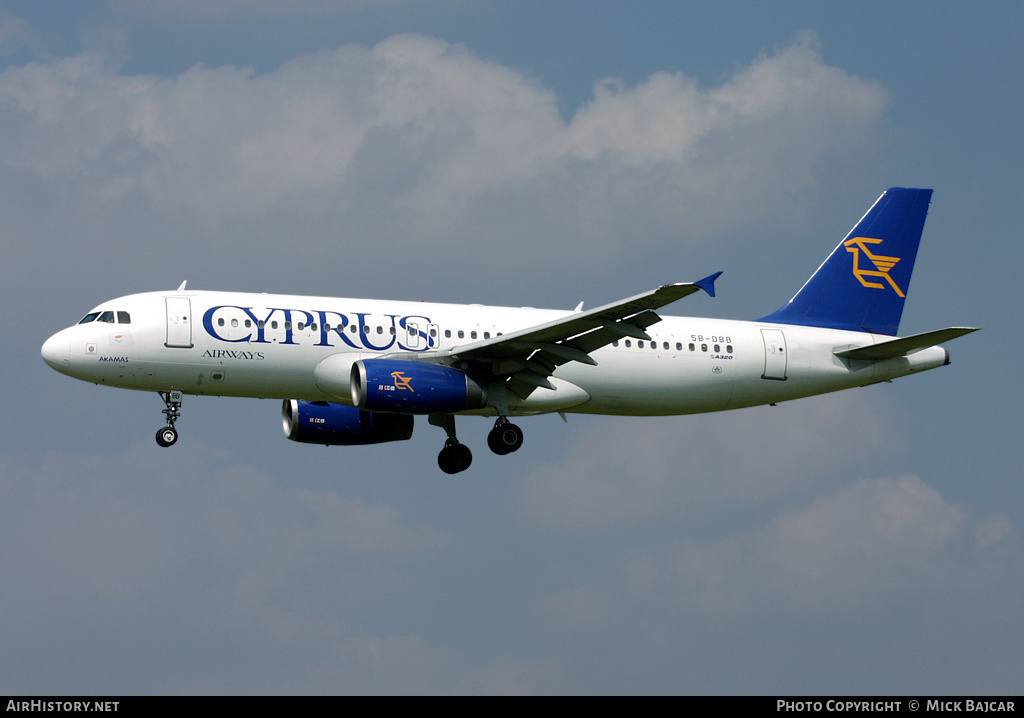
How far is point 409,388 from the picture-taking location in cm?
3769

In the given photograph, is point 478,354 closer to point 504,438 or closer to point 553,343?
point 553,343

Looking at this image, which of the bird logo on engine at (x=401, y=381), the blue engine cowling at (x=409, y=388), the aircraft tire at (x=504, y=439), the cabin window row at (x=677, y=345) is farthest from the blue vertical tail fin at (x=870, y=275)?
the bird logo on engine at (x=401, y=381)

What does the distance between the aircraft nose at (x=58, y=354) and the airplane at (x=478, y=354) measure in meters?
0.04

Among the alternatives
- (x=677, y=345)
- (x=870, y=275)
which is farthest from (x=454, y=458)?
(x=870, y=275)

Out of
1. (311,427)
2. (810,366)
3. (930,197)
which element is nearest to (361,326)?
(311,427)

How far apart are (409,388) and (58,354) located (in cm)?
977

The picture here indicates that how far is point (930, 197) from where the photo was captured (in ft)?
158

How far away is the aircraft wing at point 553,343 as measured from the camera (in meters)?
35.9

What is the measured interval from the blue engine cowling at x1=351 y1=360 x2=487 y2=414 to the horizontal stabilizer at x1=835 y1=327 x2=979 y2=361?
1333 centimetres

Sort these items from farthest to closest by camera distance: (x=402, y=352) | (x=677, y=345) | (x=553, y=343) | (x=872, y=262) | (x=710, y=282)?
(x=872, y=262) → (x=677, y=345) → (x=402, y=352) → (x=553, y=343) → (x=710, y=282)

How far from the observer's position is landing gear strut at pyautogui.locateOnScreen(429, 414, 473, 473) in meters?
43.2

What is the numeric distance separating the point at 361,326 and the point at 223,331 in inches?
154
